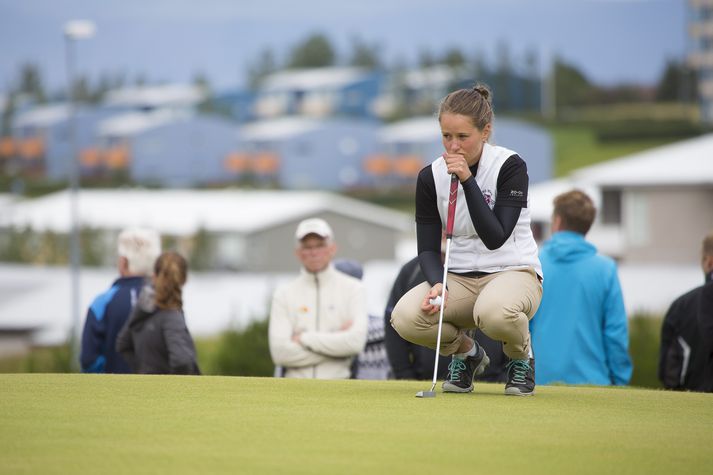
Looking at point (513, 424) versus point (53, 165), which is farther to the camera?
point (53, 165)

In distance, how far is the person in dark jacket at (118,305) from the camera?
32.7 feet

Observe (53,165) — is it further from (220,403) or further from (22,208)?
(220,403)

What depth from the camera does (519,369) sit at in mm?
7715

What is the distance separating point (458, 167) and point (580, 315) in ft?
9.26

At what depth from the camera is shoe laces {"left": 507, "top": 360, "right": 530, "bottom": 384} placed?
768 cm

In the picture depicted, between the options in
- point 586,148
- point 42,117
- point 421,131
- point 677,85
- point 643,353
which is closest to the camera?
point 643,353

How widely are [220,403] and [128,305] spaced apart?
3.24 meters

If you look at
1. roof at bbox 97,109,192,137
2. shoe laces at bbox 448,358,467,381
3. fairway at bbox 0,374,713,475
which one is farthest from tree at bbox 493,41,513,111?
fairway at bbox 0,374,713,475

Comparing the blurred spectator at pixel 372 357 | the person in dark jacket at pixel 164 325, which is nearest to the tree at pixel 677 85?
the blurred spectator at pixel 372 357

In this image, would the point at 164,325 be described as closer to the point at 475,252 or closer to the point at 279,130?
the point at 475,252

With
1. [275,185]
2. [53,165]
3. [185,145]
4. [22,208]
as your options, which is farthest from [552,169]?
[53,165]

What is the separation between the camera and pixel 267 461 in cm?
530

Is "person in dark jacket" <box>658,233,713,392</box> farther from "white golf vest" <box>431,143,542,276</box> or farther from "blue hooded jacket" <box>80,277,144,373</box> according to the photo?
"blue hooded jacket" <box>80,277,144,373</box>

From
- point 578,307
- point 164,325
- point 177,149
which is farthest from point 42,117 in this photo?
point 578,307
